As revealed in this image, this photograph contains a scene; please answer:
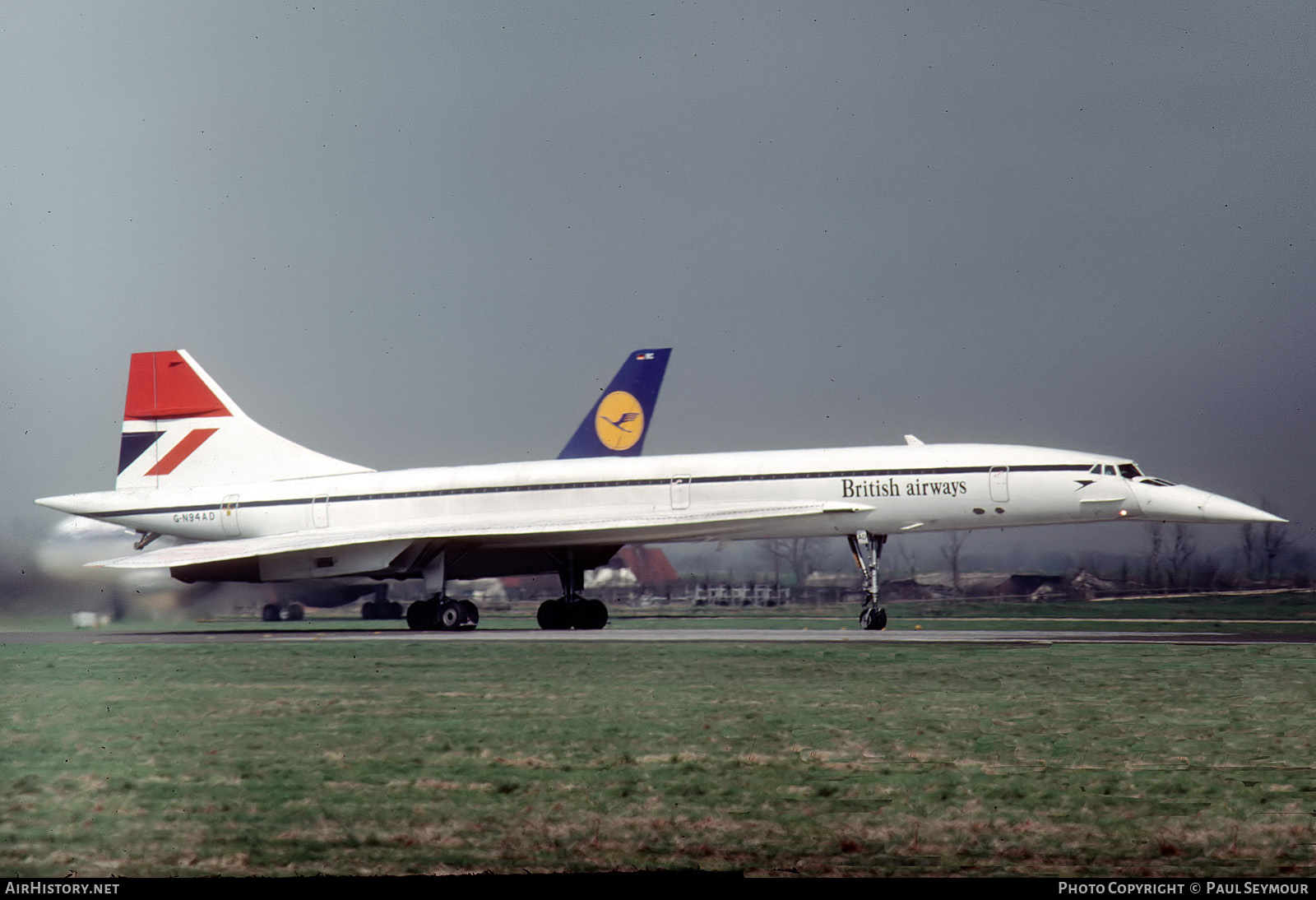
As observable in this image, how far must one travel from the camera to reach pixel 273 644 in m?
19.4

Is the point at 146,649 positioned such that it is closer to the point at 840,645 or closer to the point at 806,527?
the point at 840,645

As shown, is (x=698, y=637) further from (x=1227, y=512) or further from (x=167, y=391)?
(x=167, y=391)

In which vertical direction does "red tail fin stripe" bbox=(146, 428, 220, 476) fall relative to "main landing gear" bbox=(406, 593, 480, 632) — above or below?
above

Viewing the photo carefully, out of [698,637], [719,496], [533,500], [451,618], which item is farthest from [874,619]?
[451,618]

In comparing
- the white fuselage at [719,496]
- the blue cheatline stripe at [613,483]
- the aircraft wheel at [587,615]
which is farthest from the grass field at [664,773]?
the aircraft wheel at [587,615]

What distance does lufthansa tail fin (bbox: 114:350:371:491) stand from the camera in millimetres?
29969

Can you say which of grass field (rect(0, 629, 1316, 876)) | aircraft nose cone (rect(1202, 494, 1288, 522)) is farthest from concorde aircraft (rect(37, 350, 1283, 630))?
grass field (rect(0, 629, 1316, 876))

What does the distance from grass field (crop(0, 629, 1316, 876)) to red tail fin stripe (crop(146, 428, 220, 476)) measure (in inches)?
681

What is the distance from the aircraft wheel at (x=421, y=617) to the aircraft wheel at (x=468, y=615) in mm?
586

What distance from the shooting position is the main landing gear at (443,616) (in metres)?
26.2

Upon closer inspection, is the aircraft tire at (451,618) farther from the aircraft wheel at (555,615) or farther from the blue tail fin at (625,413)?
the blue tail fin at (625,413)

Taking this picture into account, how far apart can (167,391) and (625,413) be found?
1064 centimetres

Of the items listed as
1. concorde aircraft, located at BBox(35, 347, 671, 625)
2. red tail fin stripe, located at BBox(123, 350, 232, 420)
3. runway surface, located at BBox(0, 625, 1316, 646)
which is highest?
red tail fin stripe, located at BBox(123, 350, 232, 420)

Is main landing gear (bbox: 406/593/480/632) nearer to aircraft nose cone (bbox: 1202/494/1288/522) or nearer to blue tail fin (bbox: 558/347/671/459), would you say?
blue tail fin (bbox: 558/347/671/459)
